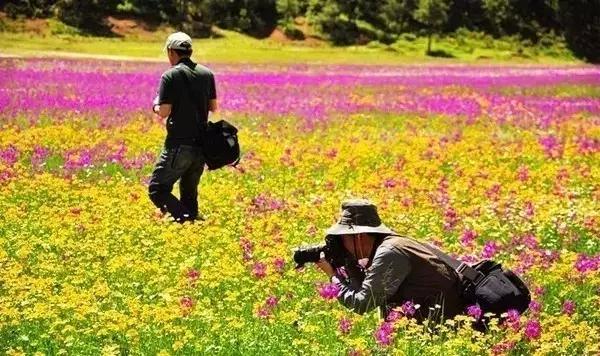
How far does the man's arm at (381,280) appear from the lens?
6340 millimetres

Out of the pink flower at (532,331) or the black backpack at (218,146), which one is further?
the black backpack at (218,146)

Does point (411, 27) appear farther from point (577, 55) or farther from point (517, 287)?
point (517, 287)

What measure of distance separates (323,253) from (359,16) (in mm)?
102017

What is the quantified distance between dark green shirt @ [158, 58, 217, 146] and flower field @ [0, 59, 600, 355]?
3.69ft

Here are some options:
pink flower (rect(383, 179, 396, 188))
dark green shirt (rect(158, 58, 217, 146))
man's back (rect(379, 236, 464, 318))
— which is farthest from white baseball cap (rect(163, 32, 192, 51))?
man's back (rect(379, 236, 464, 318))

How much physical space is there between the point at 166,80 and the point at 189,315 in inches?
167

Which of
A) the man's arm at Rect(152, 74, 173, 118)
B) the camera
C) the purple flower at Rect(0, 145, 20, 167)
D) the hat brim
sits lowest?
the purple flower at Rect(0, 145, 20, 167)

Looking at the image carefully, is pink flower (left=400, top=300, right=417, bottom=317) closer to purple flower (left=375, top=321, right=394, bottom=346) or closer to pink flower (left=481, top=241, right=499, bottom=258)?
purple flower (left=375, top=321, right=394, bottom=346)

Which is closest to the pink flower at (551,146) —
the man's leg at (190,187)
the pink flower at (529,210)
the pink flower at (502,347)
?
the pink flower at (529,210)

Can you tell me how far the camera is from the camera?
657 cm

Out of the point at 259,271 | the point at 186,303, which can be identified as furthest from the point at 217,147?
the point at 186,303

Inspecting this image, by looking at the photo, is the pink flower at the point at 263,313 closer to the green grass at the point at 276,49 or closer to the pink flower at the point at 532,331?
Answer: the pink flower at the point at 532,331

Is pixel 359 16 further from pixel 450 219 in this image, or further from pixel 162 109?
pixel 162 109

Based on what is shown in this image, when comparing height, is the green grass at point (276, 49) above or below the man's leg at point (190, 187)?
below
